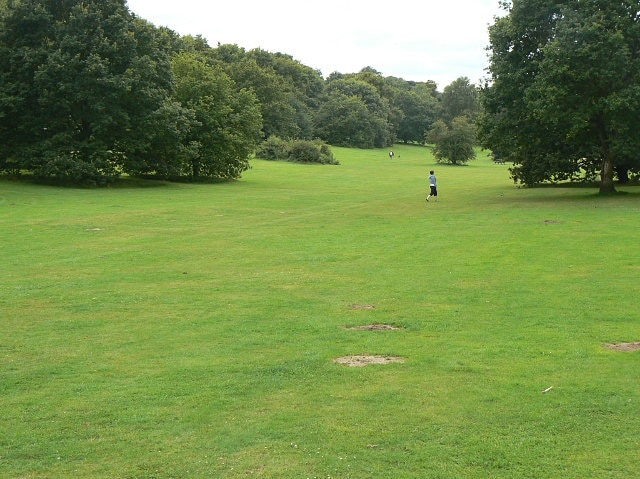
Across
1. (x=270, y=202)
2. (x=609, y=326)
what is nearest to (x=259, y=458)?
(x=609, y=326)

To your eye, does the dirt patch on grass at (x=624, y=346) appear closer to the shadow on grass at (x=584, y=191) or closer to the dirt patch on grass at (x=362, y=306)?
the dirt patch on grass at (x=362, y=306)

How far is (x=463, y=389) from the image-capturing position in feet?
32.5

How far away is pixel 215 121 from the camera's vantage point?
194 ft

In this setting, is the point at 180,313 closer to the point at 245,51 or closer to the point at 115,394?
the point at 115,394

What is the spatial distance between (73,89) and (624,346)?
45.5m

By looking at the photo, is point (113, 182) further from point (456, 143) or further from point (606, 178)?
point (456, 143)

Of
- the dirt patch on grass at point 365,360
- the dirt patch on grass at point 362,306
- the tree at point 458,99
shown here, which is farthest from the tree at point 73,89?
the tree at point 458,99

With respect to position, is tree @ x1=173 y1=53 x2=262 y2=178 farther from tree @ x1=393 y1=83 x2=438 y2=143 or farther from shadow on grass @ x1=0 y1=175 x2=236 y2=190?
tree @ x1=393 y1=83 x2=438 y2=143

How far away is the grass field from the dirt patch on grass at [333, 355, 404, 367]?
5.7 inches

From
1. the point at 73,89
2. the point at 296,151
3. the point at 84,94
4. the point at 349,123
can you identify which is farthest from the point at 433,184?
the point at 349,123

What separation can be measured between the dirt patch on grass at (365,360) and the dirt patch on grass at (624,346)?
3.70 m

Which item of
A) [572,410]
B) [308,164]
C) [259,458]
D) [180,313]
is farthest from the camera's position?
[308,164]

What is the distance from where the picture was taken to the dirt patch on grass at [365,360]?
442 inches

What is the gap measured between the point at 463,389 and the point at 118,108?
4578 cm
